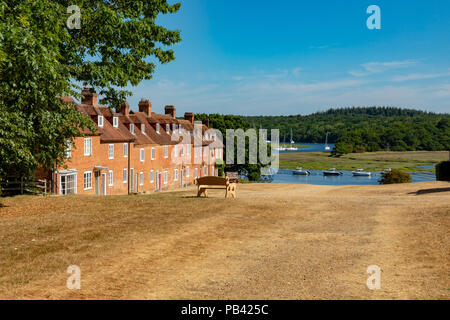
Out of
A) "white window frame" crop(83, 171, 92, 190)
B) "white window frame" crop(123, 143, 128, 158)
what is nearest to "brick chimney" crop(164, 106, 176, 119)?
"white window frame" crop(123, 143, 128, 158)

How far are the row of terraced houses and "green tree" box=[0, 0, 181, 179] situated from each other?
5110mm

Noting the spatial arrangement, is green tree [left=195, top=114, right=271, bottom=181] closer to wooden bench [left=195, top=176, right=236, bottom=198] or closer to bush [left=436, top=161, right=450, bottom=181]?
bush [left=436, top=161, right=450, bottom=181]

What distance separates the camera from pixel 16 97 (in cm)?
1614

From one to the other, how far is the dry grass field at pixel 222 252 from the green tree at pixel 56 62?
336 cm

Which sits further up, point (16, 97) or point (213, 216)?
point (16, 97)

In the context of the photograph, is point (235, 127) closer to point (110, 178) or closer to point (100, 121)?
point (100, 121)

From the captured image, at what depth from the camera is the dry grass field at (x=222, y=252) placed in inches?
316

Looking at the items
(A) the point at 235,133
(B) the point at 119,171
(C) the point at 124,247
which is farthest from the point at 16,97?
(A) the point at 235,133

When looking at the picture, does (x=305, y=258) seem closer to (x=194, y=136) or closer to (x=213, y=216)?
(x=213, y=216)

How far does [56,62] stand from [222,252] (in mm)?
9369

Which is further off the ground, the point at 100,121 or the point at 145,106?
the point at 145,106

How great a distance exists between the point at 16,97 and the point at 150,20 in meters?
10.7

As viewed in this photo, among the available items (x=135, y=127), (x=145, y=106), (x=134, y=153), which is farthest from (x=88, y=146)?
(x=145, y=106)

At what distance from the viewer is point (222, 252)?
36.0 ft
